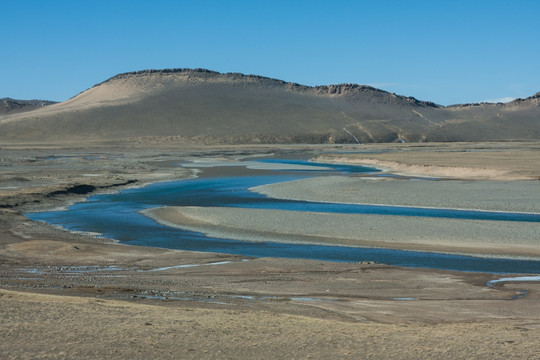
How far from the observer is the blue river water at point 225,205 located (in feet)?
62.1

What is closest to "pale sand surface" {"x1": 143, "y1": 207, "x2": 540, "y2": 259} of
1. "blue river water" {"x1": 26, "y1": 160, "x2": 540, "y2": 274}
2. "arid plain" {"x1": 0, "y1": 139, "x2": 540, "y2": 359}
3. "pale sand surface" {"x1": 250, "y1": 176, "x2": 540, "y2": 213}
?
"arid plain" {"x1": 0, "y1": 139, "x2": 540, "y2": 359}

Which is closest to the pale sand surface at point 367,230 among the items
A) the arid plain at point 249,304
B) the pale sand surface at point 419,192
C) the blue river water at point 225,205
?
the arid plain at point 249,304

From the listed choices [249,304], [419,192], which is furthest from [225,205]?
[249,304]

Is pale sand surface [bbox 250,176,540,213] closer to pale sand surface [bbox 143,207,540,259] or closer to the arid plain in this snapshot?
pale sand surface [bbox 143,207,540,259]

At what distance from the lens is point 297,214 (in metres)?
28.0

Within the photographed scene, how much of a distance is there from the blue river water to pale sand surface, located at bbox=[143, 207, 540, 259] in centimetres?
99

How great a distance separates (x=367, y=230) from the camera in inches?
947

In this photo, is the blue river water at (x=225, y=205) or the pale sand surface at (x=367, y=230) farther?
the pale sand surface at (x=367, y=230)

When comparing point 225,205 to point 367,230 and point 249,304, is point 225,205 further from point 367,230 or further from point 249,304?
point 249,304

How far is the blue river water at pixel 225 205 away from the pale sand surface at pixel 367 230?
0.99 m

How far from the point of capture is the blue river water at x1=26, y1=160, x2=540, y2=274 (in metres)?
18.9

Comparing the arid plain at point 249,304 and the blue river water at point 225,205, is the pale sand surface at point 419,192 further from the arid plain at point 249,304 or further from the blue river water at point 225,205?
the arid plain at point 249,304

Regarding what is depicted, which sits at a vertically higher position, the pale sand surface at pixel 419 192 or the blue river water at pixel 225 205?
the pale sand surface at pixel 419 192

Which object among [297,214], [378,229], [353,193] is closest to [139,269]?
[378,229]
